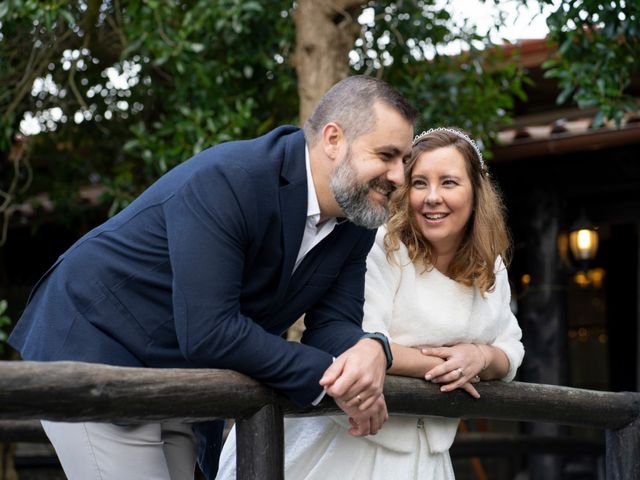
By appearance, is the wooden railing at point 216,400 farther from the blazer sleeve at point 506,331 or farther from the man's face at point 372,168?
the man's face at point 372,168

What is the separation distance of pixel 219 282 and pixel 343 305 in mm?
515

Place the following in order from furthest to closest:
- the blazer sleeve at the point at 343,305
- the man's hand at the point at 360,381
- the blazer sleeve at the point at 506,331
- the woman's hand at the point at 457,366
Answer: the blazer sleeve at the point at 506,331
the woman's hand at the point at 457,366
the blazer sleeve at the point at 343,305
the man's hand at the point at 360,381

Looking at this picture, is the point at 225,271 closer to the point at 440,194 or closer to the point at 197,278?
the point at 197,278

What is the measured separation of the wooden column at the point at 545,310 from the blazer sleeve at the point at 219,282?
17.3 ft

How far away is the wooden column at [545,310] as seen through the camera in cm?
755

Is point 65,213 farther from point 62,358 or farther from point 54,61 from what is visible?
point 62,358

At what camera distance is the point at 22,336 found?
107 inches

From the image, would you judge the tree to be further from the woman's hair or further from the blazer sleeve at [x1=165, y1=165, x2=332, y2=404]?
the blazer sleeve at [x1=165, y1=165, x2=332, y2=404]

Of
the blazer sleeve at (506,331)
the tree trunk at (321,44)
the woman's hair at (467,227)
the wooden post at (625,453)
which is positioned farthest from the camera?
the tree trunk at (321,44)

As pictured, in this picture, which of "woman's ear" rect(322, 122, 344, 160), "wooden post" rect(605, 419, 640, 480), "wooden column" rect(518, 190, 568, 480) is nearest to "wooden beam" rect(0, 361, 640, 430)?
"woman's ear" rect(322, 122, 344, 160)

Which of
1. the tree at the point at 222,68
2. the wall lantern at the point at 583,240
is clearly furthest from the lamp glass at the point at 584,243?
the tree at the point at 222,68

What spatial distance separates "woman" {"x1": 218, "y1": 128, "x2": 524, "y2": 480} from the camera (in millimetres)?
3064

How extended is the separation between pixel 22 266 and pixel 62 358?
7.30 m

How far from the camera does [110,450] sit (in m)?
2.55
